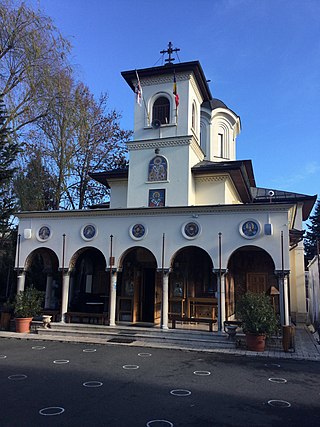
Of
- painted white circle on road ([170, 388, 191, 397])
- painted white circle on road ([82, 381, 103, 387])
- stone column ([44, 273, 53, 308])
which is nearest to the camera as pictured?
painted white circle on road ([170, 388, 191, 397])

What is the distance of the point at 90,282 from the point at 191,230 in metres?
6.40

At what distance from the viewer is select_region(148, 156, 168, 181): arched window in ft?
60.3

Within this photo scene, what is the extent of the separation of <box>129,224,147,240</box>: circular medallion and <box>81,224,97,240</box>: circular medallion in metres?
1.60

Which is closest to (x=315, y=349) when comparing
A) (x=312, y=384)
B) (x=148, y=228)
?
(x=312, y=384)

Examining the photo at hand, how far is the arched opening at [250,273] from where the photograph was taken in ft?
58.6

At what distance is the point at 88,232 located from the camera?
51.9 feet

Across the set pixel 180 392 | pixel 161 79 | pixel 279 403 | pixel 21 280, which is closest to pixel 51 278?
pixel 21 280

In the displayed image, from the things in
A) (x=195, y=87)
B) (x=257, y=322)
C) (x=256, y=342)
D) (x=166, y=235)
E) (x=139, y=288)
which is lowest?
(x=256, y=342)

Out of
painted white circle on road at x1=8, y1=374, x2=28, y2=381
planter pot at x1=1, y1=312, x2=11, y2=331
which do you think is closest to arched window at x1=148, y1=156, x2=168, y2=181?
planter pot at x1=1, y1=312, x2=11, y2=331

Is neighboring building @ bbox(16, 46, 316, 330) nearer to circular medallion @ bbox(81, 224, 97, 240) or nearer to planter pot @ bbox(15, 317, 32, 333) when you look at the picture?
circular medallion @ bbox(81, 224, 97, 240)

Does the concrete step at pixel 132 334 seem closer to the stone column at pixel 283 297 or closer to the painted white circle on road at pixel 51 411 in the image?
the stone column at pixel 283 297

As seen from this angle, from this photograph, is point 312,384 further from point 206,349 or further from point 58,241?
point 58,241

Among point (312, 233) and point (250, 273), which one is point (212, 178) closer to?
point (250, 273)

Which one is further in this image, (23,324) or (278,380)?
(23,324)
